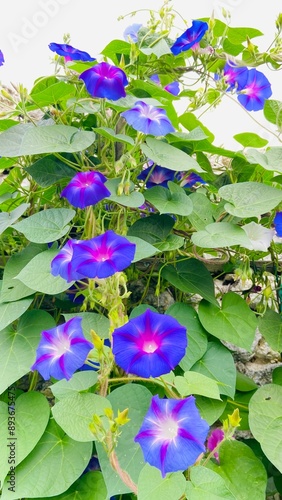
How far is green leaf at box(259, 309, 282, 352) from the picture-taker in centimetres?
91

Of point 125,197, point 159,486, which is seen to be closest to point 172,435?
point 159,486

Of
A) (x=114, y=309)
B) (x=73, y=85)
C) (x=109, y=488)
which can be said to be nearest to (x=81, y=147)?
(x=73, y=85)

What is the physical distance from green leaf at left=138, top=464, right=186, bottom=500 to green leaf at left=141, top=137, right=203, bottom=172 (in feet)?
1.54

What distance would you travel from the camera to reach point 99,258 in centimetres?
68

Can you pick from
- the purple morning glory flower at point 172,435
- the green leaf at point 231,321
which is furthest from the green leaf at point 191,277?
the purple morning glory flower at point 172,435

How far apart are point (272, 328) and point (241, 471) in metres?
0.26

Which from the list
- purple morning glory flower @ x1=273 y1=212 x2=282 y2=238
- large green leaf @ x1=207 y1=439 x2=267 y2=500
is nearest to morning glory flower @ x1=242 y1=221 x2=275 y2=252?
purple morning glory flower @ x1=273 y1=212 x2=282 y2=238

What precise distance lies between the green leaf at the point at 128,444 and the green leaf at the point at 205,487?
0.27ft

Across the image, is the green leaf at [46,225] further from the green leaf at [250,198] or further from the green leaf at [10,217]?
the green leaf at [250,198]

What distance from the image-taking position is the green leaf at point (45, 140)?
818mm

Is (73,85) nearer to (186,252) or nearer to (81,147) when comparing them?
(81,147)

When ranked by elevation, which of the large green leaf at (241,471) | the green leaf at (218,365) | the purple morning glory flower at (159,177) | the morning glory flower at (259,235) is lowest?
the large green leaf at (241,471)

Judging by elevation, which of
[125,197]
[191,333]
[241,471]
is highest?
[125,197]

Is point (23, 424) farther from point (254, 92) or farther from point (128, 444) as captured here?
point (254, 92)
